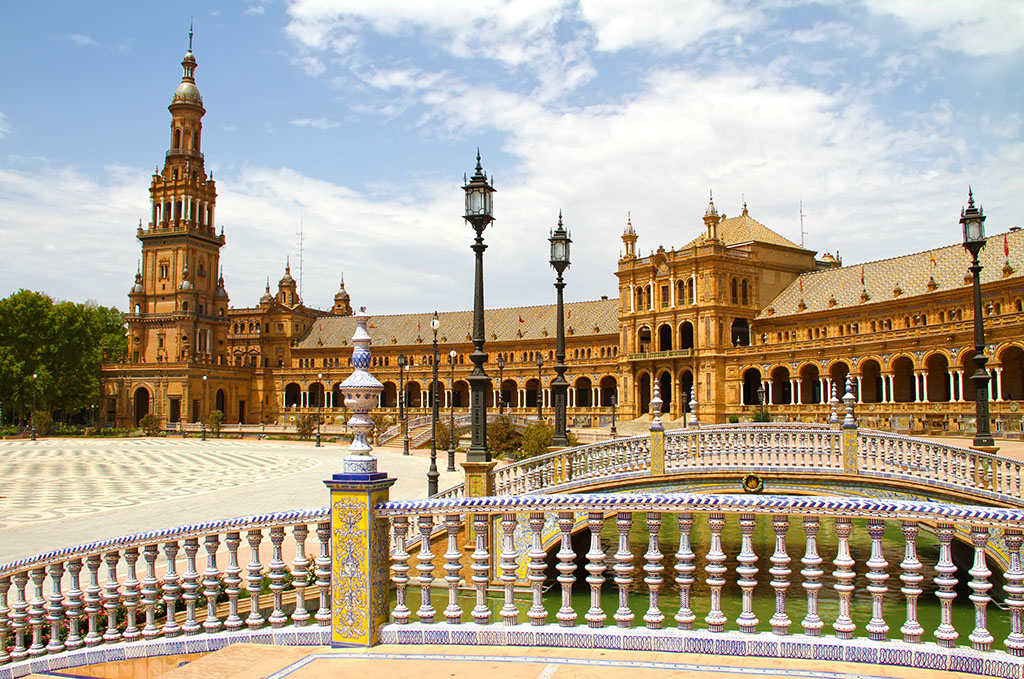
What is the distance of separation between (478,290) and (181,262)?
8004 centimetres

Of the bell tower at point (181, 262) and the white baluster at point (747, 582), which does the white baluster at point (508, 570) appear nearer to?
the white baluster at point (747, 582)

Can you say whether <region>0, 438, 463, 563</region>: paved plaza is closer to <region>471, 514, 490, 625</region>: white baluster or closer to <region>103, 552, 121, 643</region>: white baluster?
<region>103, 552, 121, 643</region>: white baluster

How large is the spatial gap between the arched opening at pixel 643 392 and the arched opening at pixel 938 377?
21749 millimetres

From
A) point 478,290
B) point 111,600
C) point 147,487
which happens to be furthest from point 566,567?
point 147,487

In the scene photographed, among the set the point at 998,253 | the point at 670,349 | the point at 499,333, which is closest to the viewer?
the point at 998,253

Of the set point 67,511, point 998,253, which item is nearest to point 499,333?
point 998,253

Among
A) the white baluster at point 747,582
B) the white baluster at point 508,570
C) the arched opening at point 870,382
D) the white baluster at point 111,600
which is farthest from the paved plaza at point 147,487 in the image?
the arched opening at point 870,382

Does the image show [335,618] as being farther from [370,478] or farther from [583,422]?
[583,422]

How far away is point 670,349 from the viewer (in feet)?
216

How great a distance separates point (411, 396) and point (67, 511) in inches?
2561

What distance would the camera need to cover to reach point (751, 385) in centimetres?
6106

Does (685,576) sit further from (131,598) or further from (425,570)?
(131,598)

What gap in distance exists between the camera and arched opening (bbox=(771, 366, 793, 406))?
5898 centimetres

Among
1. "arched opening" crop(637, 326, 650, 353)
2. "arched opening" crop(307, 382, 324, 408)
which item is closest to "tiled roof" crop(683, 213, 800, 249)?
"arched opening" crop(637, 326, 650, 353)
